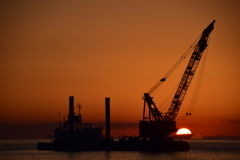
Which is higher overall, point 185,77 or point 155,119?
point 185,77

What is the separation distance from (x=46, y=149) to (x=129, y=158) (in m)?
53.1

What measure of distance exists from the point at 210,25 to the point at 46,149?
79.6 m

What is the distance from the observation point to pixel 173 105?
13212cm

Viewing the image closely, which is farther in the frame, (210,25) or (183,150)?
(183,150)

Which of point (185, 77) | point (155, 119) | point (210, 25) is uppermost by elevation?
point (210, 25)

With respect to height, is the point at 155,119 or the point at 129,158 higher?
the point at 155,119

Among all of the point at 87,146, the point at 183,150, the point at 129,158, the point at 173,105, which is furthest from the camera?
the point at 87,146

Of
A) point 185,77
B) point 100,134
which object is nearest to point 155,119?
point 185,77

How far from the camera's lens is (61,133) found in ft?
522

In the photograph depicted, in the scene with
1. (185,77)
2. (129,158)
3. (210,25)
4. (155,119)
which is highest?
(210,25)

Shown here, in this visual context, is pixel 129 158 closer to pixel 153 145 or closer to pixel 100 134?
pixel 153 145

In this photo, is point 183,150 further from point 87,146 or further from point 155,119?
point 87,146

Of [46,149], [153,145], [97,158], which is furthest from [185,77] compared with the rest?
[46,149]

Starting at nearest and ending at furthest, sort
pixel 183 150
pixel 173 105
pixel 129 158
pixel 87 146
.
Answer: pixel 129 158, pixel 173 105, pixel 183 150, pixel 87 146
